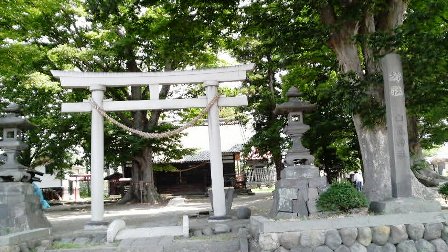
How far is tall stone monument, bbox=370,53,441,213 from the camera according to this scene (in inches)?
303

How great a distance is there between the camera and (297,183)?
1008 centimetres

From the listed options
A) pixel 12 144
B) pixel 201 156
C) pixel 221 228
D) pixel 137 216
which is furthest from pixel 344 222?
pixel 201 156

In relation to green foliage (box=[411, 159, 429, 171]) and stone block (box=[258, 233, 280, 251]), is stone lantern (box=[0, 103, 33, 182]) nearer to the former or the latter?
stone block (box=[258, 233, 280, 251])

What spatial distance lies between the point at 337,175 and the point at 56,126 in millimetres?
14652

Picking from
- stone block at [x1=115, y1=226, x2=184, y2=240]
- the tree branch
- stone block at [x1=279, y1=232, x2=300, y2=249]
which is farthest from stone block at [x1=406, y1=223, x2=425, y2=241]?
the tree branch

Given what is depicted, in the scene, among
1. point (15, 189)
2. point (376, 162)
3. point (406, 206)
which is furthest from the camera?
point (376, 162)

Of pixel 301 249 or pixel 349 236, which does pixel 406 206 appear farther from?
pixel 301 249

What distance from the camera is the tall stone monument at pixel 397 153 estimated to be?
25.2 feet

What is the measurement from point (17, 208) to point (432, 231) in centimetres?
948

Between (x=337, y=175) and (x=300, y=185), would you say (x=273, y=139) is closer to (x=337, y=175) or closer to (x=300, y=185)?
(x=337, y=175)

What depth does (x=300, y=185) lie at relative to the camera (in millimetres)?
10062

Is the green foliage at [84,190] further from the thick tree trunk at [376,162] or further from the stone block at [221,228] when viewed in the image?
the thick tree trunk at [376,162]

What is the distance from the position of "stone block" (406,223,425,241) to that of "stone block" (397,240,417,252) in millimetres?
128

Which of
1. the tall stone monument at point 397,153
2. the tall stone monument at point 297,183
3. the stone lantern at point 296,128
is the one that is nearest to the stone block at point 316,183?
the tall stone monument at point 297,183
